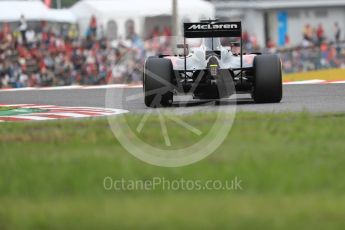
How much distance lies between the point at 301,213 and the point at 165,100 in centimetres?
956

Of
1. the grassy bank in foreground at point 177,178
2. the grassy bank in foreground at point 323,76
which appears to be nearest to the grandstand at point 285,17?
the grassy bank in foreground at point 323,76

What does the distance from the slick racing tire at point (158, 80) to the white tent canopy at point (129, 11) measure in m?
17.8

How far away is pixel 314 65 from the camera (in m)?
28.8

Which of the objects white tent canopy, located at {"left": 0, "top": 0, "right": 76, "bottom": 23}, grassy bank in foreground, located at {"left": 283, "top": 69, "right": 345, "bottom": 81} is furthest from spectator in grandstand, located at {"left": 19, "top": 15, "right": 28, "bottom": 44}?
grassy bank in foreground, located at {"left": 283, "top": 69, "right": 345, "bottom": 81}

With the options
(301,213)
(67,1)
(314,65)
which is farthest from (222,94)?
(67,1)

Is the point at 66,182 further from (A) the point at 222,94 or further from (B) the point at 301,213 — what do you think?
(A) the point at 222,94

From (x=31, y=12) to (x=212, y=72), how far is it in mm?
18288

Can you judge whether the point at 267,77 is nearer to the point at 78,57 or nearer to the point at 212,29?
the point at 212,29

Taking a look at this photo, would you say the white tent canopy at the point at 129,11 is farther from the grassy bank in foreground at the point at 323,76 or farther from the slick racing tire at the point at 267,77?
the slick racing tire at the point at 267,77

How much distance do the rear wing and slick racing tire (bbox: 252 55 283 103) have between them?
0.57 meters

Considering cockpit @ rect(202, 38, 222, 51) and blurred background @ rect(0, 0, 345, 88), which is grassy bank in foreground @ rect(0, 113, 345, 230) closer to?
cockpit @ rect(202, 38, 222, 51)

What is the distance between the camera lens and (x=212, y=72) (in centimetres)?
1425

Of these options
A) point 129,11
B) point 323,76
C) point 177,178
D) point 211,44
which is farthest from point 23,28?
point 177,178

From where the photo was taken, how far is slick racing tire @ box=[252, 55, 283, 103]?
1450 centimetres
